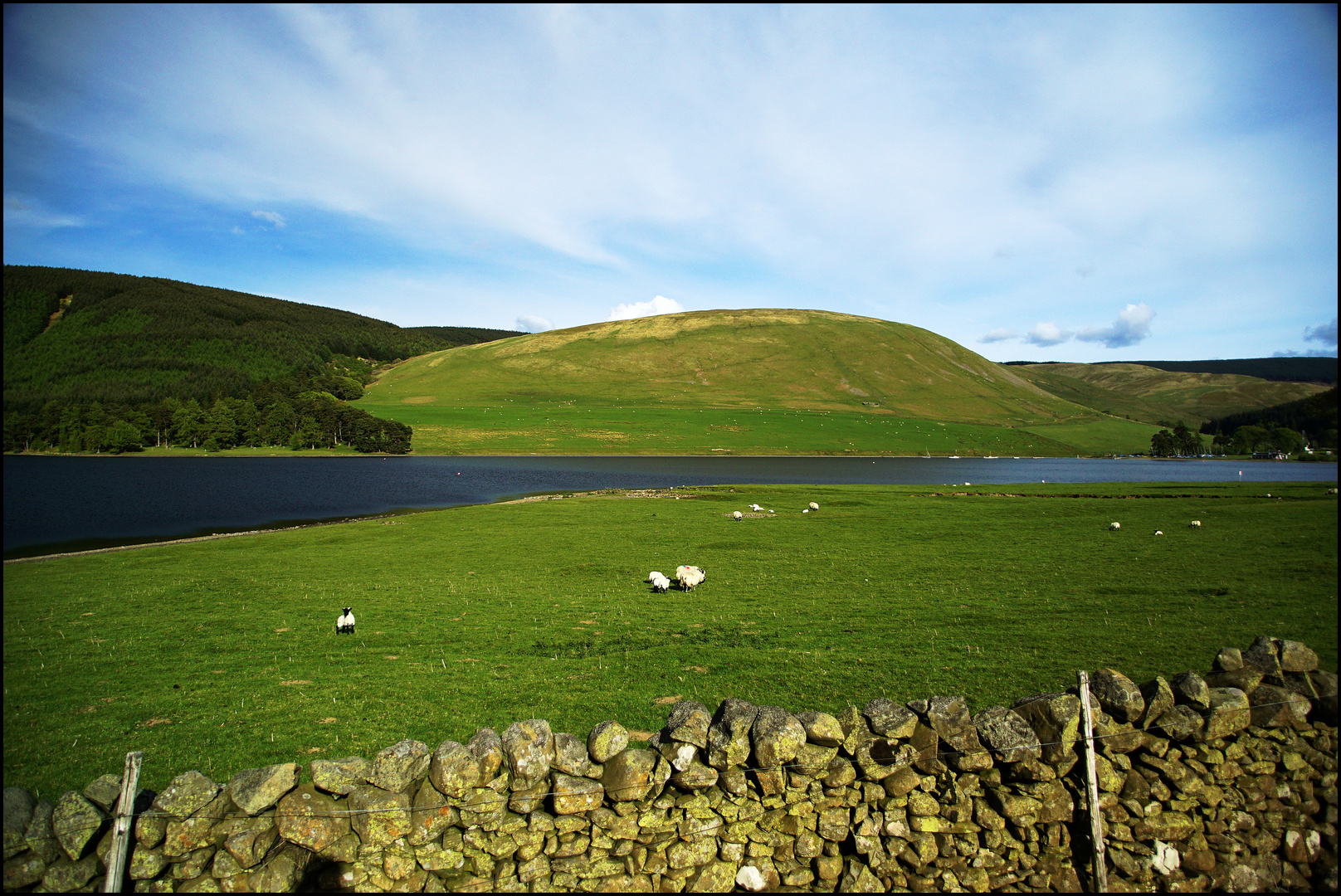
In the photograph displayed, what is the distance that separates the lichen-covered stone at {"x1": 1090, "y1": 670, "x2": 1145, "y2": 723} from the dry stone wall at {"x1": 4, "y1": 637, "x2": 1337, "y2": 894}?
3 cm

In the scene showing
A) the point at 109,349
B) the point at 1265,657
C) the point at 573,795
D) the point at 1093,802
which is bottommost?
the point at 573,795

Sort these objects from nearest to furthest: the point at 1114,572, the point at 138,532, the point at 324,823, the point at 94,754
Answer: the point at 324,823
the point at 94,754
the point at 1114,572
the point at 138,532

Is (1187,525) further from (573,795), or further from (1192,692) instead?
(573,795)

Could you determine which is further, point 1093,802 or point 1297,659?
point 1297,659

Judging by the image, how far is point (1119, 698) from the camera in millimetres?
7457

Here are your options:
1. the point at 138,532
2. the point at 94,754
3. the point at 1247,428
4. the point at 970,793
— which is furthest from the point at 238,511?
the point at 1247,428

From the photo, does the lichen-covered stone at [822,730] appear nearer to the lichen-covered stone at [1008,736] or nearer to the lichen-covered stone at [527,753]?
the lichen-covered stone at [1008,736]

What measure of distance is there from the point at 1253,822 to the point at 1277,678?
188 centimetres

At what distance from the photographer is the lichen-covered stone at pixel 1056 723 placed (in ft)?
23.8

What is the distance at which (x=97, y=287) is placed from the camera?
168m

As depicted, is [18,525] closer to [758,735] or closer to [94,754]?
[94,754]

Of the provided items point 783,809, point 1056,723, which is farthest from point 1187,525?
point 783,809

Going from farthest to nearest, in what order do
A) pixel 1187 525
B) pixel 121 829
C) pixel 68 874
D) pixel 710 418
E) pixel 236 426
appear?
pixel 710 418 → pixel 236 426 → pixel 1187 525 → pixel 68 874 → pixel 121 829

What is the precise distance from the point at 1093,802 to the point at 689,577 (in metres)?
14.5
